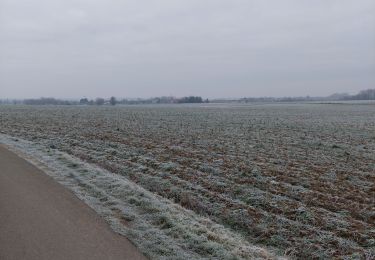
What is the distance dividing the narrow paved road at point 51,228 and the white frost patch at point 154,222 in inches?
10.0

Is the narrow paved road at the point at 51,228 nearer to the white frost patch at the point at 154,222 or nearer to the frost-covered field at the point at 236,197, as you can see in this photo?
the white frost patch at the point at 154,222

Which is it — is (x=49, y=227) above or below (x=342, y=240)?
above

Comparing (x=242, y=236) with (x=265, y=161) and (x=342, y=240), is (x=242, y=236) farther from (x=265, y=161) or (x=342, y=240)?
(x=265, y=161)

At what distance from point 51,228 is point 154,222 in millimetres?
1629

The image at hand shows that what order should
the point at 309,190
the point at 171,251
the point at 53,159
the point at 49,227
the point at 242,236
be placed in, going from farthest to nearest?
the point at 53,159
the point at 309,190
the point at 242,236
the point at 49,227
the point at 171,251

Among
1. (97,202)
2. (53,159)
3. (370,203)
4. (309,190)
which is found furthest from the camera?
(53,159)

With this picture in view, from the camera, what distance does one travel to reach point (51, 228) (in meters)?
6.22

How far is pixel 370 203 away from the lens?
8.95 metres

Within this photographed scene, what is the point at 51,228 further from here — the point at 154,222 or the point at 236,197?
the point at 236,197

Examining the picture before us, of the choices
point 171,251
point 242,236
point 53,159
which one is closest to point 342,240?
point 242,236

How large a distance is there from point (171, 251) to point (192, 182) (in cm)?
485

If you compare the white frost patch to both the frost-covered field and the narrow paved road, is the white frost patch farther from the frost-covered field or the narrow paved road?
the narrow paved road

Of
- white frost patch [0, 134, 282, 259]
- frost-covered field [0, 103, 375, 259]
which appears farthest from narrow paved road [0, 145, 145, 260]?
frost-covered field [0, 103, 375, 259]

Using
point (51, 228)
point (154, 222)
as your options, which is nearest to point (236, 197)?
point (154, 222)
